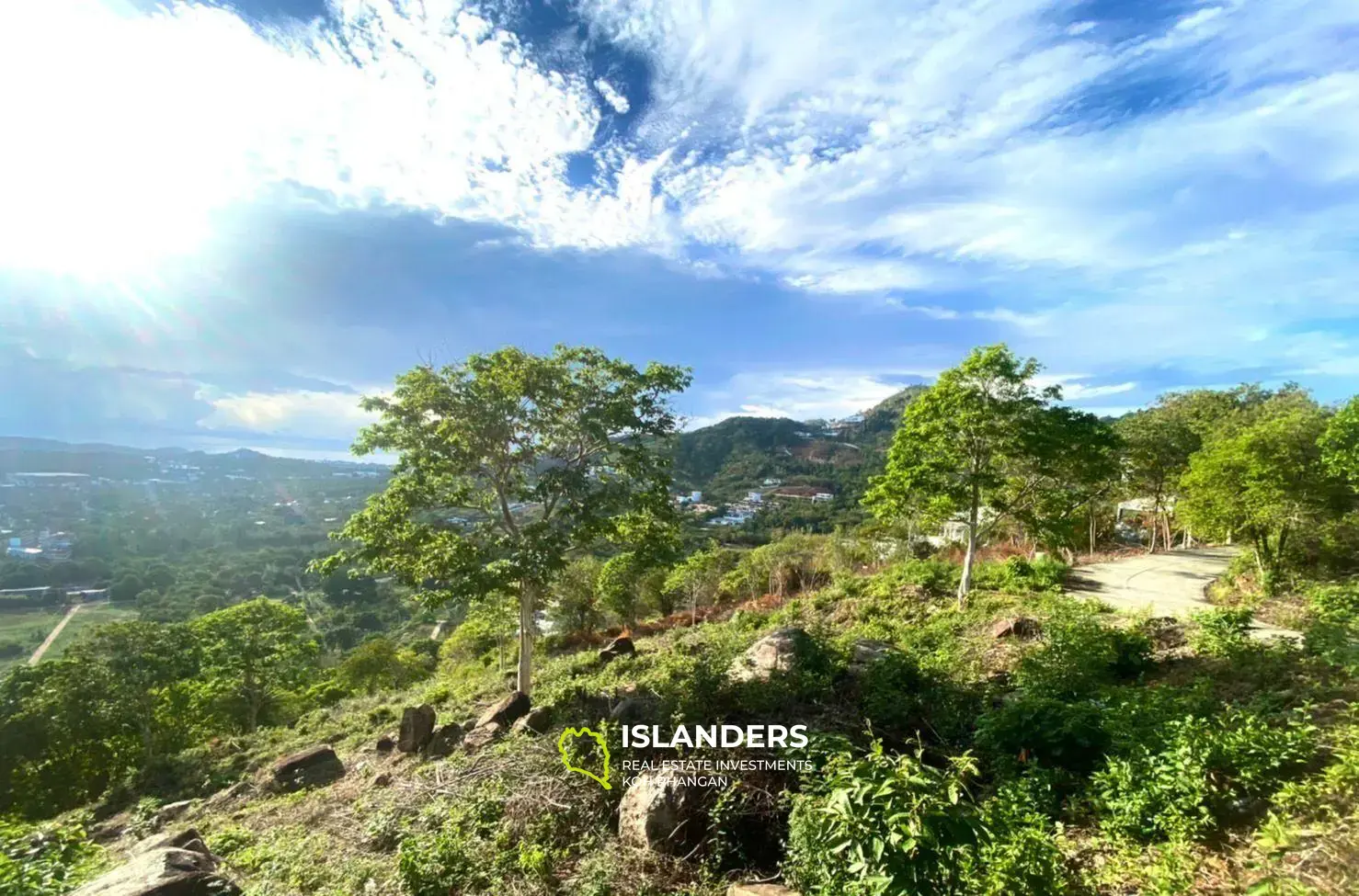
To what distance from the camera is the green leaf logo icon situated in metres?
5.89

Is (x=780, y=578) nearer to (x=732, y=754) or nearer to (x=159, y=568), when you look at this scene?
(x=732, y=754)

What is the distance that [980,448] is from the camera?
13109 mm

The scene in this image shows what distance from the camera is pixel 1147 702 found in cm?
513

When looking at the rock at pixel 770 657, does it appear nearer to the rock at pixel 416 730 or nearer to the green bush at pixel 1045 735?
the green bush at pixel 1045 735

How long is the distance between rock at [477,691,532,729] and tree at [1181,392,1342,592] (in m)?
16.1

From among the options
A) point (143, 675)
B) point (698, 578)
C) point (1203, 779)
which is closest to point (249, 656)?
point (143, 675)

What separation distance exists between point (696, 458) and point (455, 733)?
9865 cm

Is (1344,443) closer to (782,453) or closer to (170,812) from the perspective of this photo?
(170,812)

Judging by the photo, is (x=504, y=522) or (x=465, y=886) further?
(x=504, y=522)

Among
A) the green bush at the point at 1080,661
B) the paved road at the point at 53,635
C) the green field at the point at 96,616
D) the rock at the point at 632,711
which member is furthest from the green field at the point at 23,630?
the green bush at the point at 1080,661

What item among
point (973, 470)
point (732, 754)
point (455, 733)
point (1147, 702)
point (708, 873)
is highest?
point (973, 470)

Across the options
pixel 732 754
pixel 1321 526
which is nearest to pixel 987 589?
pixel 1321 526

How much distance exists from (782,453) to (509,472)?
370 feet

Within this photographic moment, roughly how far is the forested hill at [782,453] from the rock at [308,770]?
76.9m
